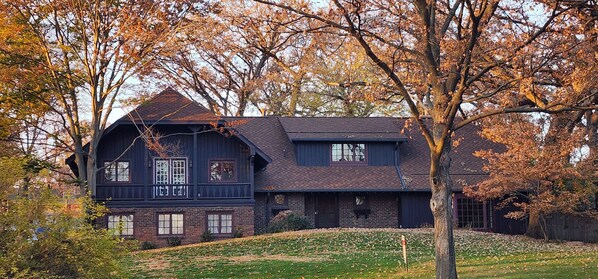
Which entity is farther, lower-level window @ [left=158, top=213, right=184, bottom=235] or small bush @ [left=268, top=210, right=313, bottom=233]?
lower-level window @ [left=158, top=213, right=184, bottom=235]

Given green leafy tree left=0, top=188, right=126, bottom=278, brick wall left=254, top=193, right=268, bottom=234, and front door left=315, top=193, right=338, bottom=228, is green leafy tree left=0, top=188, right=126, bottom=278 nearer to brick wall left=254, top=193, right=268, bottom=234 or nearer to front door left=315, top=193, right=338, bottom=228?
brick wall left=254, top=193, right=268, bottom=234

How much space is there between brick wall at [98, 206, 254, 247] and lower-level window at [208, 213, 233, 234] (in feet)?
0.71

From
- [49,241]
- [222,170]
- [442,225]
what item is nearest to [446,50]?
[442,225]

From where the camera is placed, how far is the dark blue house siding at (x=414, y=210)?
3559 centimetres

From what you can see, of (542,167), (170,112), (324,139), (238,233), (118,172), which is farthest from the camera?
(324,139)

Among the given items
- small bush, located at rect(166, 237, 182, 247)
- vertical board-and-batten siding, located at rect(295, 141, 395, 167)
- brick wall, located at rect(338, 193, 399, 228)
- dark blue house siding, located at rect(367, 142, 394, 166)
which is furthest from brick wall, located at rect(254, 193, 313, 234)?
dark blue house siding, located at rect(367, 142, 394, 166)

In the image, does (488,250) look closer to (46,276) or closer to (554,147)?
(554,147)

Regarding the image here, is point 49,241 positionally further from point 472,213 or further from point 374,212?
point 472,213

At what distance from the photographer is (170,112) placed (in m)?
33.6

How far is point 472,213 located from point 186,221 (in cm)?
1387

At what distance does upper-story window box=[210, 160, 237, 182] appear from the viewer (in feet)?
116

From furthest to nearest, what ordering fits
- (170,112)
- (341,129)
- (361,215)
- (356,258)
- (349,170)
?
(341,129)
(349,170)
(361,215)
(170,112)
(356,258)

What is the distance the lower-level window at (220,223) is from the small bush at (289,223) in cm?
200

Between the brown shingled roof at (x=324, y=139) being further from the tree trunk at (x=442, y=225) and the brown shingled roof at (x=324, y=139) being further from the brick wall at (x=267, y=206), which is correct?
the tree trunk at (x=442, y=225)
